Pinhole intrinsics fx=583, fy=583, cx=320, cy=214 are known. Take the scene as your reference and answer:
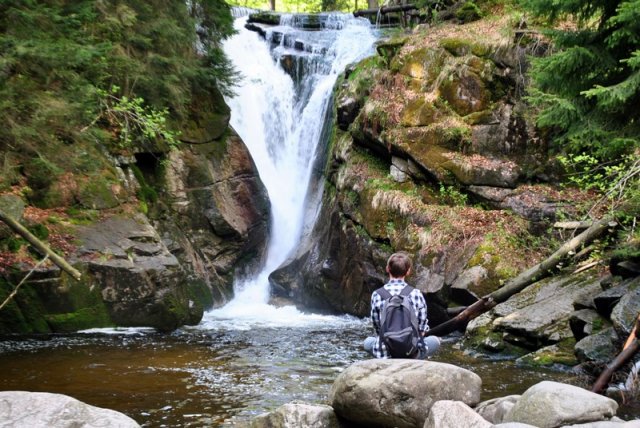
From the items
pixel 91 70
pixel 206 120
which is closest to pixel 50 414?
pixel 91 70

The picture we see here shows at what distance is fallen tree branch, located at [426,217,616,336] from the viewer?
29.7 ft

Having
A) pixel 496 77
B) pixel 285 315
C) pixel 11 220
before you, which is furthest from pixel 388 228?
pixel 11 220

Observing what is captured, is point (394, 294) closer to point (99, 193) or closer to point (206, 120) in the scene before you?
point (99, 193)

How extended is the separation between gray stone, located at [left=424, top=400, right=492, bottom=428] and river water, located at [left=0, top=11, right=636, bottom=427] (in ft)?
8.72

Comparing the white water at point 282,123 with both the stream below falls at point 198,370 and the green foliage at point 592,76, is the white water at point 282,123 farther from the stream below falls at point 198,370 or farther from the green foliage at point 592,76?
the green foliage at point 592,76

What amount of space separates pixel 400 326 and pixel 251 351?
5563 mm

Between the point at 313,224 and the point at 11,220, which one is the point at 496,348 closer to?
the point at 11,220

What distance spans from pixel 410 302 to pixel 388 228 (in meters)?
8.89

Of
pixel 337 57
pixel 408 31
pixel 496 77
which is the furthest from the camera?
pixel 337 57

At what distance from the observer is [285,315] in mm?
14938

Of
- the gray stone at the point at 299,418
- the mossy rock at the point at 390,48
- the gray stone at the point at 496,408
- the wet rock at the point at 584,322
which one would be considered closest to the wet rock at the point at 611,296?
the wet rock at the point at 584,322

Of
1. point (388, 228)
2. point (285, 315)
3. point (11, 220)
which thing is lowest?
point (285, 315)

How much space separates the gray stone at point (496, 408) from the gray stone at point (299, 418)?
1349 millimetres

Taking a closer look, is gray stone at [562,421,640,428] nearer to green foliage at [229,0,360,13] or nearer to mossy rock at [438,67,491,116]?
mossy rock at [438,67,491,116]
